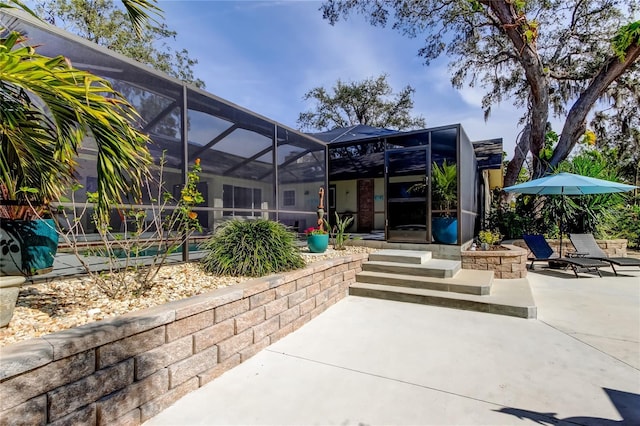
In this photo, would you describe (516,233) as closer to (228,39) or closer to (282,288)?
(282,288)

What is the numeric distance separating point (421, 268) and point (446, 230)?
1563mm

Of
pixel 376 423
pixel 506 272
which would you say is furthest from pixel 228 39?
pixel 376 423

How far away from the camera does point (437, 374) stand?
2.52 meters

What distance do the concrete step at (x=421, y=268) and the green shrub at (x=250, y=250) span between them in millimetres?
1915

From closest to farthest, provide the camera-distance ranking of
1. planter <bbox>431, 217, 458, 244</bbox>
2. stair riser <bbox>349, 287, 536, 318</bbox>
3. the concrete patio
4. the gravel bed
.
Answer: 1. the gravel bed
2. the concrete patio
3. stair riser <bbox>349, 287, 536, 318</bbox>
4. planter <bbox>431, 217, 458, 244</bbox>

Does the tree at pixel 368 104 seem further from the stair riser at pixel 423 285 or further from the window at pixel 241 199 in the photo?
the stair riser at pixel 423 285

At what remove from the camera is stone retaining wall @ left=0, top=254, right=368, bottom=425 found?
1.44m

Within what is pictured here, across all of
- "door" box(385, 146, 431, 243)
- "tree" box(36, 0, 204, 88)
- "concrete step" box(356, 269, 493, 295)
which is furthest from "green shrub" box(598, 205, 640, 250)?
"tree" box(36, 0, 204, 88)

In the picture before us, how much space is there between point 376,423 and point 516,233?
9.02m

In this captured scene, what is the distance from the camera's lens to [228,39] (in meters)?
8.31

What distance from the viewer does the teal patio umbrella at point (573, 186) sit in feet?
21.2

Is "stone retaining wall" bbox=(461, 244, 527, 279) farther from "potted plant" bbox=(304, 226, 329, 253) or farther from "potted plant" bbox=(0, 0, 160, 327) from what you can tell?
"potted plant" bbox=(0, 0, 160, 327)

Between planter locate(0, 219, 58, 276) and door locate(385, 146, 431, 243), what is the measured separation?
5625mm

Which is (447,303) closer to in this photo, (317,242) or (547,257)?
(317,242)
